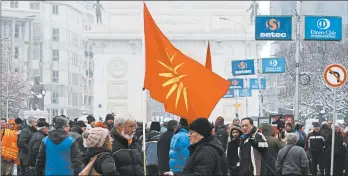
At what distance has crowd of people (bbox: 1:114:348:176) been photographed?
11.1 m

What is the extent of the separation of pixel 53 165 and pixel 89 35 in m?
72.1

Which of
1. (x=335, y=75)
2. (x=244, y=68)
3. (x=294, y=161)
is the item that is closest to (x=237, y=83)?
(x=244, y=68)

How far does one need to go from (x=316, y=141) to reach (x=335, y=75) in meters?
5.55

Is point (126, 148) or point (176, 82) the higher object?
point (176, 82)

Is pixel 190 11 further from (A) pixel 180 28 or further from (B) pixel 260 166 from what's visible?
(B) pixel 260 166

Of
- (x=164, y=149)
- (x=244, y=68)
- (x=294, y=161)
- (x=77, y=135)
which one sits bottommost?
(x=294, y=161)

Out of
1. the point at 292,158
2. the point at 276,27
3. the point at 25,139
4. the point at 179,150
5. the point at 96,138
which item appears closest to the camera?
the point at 96,138

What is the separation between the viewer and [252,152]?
574 inches

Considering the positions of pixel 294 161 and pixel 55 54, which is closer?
pixel 294 161

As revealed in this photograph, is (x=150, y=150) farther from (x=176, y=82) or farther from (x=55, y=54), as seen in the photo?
(x=55, y=54)

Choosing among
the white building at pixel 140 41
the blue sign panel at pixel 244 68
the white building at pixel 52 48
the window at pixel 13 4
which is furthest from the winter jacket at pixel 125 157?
the window at pixel 13 4

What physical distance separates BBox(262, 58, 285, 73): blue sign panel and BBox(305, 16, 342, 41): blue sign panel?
10.1m

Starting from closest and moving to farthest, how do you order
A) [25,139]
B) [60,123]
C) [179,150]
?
[60,123] < [179,150] < [25,139]

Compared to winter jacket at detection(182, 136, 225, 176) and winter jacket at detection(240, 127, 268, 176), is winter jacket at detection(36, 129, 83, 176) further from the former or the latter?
winter jacket at detection(182, 136, 225, 176)
